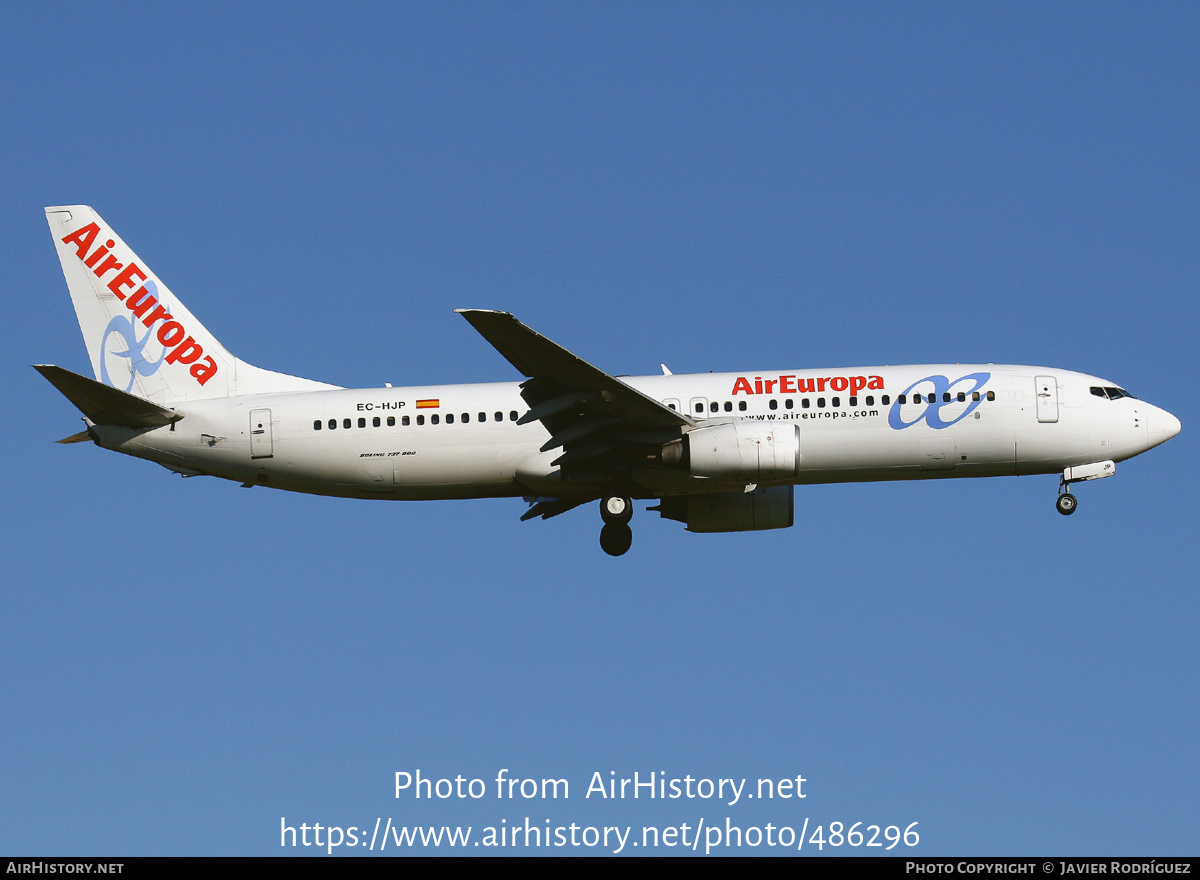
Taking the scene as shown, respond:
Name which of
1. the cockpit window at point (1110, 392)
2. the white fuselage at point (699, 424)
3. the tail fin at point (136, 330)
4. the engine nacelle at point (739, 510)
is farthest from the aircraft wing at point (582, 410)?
the cockpit window at point (1110, 392)

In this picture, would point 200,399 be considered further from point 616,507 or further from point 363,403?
point 616,507

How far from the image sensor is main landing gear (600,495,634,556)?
33.4 meters

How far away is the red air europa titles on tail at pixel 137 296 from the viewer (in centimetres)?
3531

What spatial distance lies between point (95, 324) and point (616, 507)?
14.6 metres

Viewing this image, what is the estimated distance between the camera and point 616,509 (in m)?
33.3

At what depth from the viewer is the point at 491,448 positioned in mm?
32844

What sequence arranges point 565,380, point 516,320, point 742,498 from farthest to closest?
point 742,498, point 565,380, point 516,320

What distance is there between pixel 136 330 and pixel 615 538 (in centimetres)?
1378

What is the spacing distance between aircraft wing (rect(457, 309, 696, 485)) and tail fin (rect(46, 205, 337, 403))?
706 centimetres

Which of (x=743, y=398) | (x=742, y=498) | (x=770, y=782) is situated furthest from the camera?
(x=742, y=498)

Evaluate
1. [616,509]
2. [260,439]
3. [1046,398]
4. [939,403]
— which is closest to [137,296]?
[260,439]

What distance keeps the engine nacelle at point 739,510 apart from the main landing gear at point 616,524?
2016mm

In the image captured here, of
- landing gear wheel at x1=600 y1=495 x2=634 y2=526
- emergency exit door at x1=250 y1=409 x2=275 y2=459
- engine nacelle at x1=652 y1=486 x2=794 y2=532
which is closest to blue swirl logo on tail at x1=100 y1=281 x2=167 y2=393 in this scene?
emergency exit door at x1=250 y1=409 x2=275 y2=459

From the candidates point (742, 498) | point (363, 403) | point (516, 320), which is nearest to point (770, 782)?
point (516, 320)
